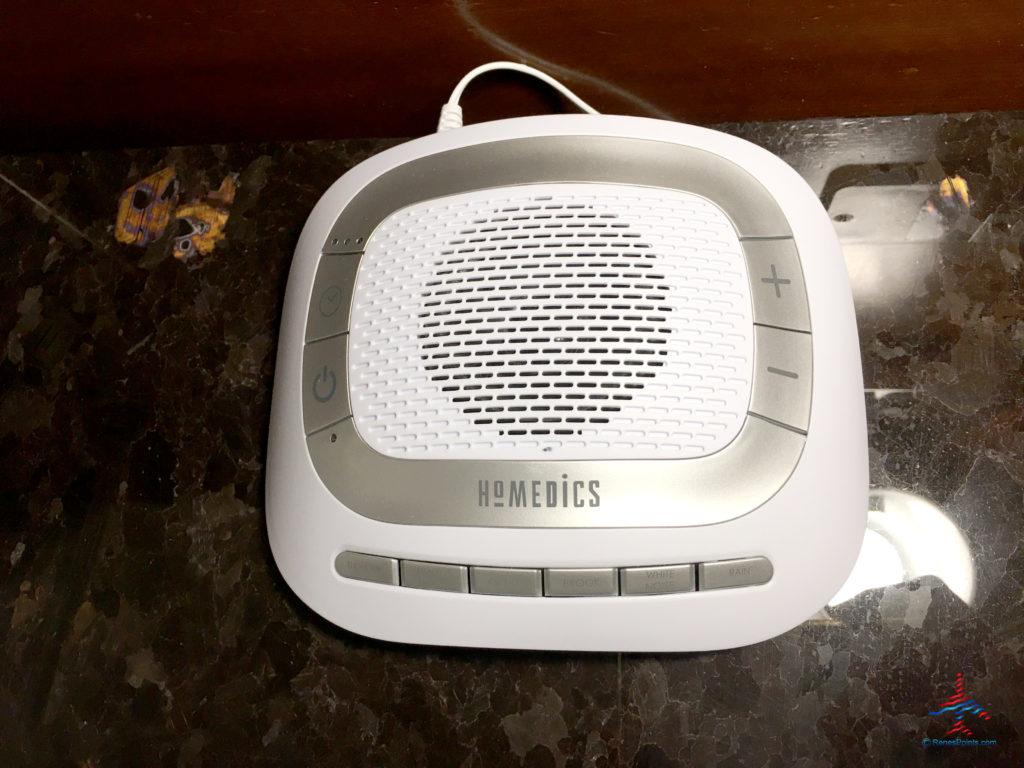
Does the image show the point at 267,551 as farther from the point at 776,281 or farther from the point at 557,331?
the point at 776,281

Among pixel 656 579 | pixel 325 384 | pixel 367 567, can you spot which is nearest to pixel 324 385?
pixel 325 384

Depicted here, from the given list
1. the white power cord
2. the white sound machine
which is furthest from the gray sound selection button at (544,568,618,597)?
the white power cord

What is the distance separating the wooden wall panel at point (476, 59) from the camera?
0.48 meters

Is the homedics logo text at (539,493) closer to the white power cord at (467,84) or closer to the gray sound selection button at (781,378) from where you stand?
the gray sound selection button at (781,378)

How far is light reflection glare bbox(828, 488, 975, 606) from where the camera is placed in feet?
1.59

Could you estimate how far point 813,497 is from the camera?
0.41 meters

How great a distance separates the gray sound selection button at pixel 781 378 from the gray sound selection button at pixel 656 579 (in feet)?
0.32

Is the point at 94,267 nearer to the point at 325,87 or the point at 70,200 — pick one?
the point at 70,200

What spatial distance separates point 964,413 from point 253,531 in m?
0.51

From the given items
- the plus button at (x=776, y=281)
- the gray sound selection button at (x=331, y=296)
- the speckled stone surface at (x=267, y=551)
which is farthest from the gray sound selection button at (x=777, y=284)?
the gray sound selection button at (x=331, y=296)

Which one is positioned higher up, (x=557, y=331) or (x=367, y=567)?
(x=557, y=331)

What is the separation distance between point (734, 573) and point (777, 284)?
17 centimetres

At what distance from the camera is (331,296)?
461 mm

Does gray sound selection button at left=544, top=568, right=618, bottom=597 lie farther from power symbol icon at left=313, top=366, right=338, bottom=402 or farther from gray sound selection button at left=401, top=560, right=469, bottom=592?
power symbol icon at left=313, top=366, right=338, bottom=402
